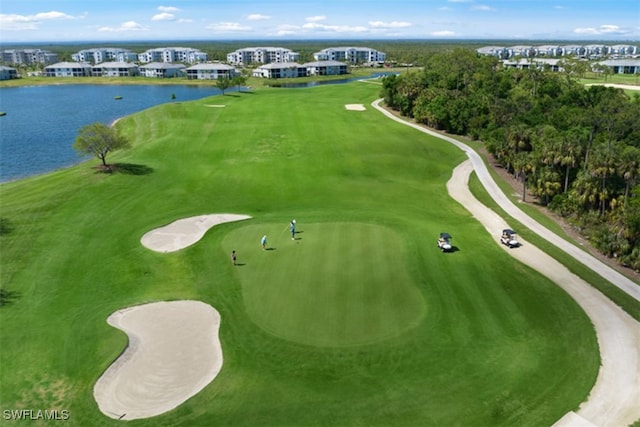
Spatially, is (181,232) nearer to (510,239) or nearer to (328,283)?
(328,283)

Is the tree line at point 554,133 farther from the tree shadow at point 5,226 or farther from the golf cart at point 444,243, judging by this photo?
the tree shadow at point 5,226

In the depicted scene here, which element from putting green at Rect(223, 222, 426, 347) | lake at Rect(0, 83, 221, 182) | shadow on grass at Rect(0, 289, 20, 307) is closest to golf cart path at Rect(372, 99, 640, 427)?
putting green at Rect(223, 222, 426, 347)

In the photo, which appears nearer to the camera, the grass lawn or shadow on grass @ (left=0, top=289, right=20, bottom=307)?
the grass lawn

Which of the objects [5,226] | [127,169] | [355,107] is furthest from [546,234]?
[355,107]

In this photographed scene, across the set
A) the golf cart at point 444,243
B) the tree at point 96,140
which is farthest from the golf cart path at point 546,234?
the tree at point 96,140

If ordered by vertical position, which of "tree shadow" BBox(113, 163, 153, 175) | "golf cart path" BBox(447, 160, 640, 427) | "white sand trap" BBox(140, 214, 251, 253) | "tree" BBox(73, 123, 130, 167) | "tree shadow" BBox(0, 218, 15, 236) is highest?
"tree" BBox(73, 123, 130, 167)

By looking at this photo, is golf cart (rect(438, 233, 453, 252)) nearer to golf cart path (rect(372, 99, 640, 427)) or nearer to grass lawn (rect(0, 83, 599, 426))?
grass lawn (rect(0, 83, 599, 426))
